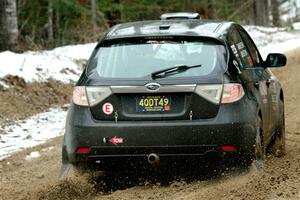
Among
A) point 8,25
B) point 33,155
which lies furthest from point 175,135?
point 8,25

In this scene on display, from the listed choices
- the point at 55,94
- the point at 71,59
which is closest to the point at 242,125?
the point at 55,94

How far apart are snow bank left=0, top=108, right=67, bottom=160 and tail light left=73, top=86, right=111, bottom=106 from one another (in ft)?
10.3

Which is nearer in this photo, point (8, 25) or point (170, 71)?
point (170, 71)

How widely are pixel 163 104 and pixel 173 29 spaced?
92 cm

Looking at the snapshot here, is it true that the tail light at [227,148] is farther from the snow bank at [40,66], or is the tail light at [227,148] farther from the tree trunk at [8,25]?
the tree trunk at [8,25]

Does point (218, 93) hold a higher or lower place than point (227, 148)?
higher

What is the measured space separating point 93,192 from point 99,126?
0.75m

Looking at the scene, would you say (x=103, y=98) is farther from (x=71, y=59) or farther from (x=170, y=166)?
(x=71, y=59)

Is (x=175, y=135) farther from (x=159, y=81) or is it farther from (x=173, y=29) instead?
(x=173, y=29)

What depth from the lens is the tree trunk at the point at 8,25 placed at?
53.2 feet

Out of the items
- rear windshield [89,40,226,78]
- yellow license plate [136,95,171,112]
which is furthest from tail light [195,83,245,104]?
yellow license plate [136,95,171,112]

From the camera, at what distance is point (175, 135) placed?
6.37 metres

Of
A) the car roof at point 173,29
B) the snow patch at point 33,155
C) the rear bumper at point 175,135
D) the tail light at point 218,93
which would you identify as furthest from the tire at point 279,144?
the snow patch at point 33,155

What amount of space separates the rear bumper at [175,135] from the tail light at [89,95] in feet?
0.64
